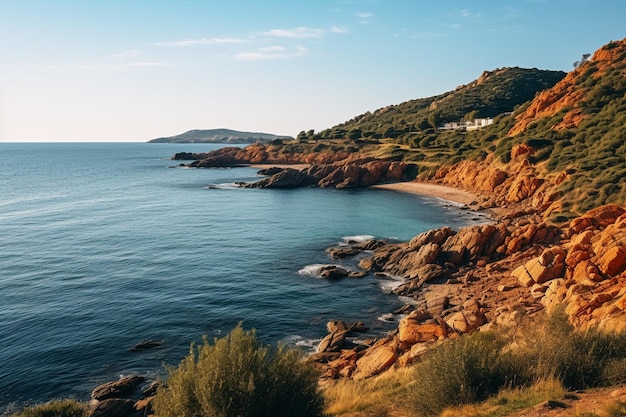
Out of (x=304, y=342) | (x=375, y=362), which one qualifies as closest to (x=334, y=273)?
(x=304, y=342)

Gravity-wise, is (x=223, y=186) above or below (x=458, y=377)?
above

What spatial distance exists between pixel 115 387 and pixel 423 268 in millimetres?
25106

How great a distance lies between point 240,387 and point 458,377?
622 centimetres

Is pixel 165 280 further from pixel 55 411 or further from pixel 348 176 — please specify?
pixel 348 176

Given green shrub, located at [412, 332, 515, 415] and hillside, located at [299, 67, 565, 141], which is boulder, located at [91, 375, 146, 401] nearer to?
green shrub, located at [412, 332, 515, 415]

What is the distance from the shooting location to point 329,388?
1769 cm

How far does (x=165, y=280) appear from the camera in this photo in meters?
37.8

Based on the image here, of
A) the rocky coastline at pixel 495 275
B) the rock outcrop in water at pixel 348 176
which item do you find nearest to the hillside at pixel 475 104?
the rock outcrop in water at pixel 348 176

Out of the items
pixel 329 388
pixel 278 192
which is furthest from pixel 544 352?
pixel 278 192

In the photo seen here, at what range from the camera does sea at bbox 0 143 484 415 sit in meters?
25.6

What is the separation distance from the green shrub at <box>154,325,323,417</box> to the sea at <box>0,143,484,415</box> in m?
13.2

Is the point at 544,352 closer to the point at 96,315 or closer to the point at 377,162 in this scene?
the point at 96,315

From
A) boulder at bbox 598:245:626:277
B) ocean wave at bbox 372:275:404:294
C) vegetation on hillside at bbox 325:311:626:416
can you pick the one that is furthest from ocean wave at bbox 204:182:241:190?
vegetation on hillside at bbox 325:311:626:416

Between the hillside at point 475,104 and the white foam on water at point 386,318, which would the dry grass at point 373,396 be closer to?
the white foam on water at point 386,318
